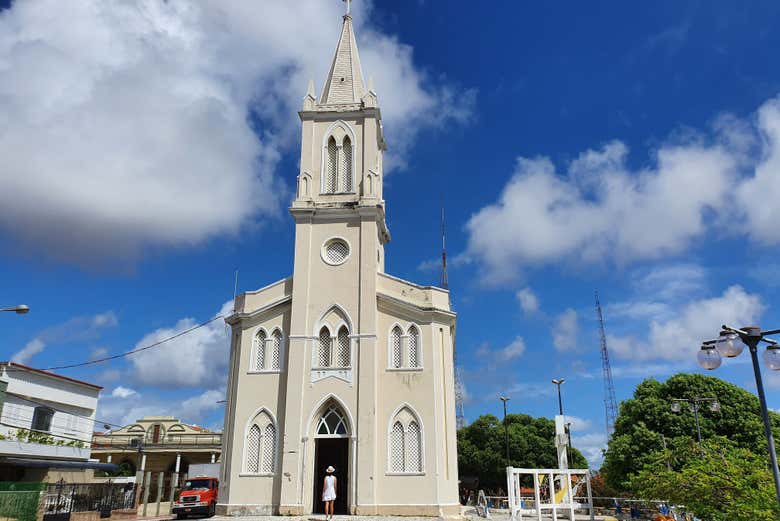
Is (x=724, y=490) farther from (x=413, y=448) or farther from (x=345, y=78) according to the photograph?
(x=345, y=78)

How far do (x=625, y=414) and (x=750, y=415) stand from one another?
290 inches

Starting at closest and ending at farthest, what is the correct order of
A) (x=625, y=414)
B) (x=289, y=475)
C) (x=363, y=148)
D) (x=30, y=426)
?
1. (x=289, y=475)
2. (x=363, y=148)
3. (x=30, y=426)
4. (x=625, y=414)

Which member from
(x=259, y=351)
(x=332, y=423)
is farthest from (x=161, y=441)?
(x=332, y=423)

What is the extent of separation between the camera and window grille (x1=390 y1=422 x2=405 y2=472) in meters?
24.9

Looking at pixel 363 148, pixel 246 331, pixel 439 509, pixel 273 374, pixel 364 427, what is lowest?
pixel 439 509

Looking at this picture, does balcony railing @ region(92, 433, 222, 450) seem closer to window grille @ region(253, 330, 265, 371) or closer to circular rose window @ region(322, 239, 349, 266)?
window grille @ region(253, 330, 265, 371)

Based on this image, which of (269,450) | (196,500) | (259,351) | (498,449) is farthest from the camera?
(498,449)

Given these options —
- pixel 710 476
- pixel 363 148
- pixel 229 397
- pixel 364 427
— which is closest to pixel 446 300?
pixel 364 427

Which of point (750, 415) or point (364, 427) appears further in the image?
point (750, 415)

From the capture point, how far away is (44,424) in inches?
1469

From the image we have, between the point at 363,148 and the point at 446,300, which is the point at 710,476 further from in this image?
the point at 363,148

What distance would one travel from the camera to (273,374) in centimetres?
2648

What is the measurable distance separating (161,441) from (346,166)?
3682 cm

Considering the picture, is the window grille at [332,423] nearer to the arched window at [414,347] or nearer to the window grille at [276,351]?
the window grille at [276,351]
